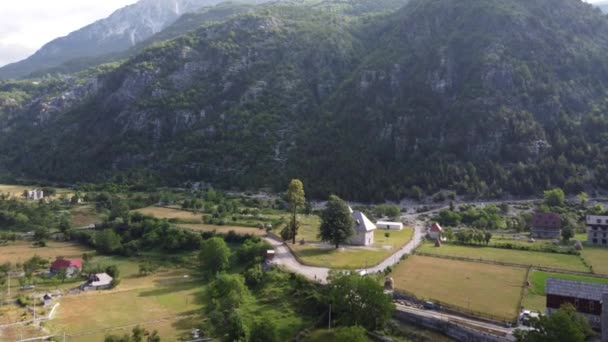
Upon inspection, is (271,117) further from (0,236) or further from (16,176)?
(0,236)

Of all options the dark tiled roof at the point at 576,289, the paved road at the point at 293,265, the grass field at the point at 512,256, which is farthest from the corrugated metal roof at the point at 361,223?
the dark tiled roof at the point at 576,289

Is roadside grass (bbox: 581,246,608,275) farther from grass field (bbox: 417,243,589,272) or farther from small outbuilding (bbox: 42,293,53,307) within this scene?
small outbuilding (bbox: 42,293,53,307)

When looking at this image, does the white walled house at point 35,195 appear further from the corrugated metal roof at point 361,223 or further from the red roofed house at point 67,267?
the corrugated metal roof at point 361,223

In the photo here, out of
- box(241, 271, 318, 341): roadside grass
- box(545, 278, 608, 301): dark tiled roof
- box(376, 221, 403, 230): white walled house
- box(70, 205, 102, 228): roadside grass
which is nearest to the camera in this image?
box(545, 278, 608, 301): dark tiled roof

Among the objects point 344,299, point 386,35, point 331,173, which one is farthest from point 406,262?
point 386,35

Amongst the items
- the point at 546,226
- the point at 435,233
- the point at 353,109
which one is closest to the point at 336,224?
the point at 435,233

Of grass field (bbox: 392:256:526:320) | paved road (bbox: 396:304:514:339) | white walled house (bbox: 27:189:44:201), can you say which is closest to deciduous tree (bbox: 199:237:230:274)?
grass field (bbox: 392:256:526:320)
